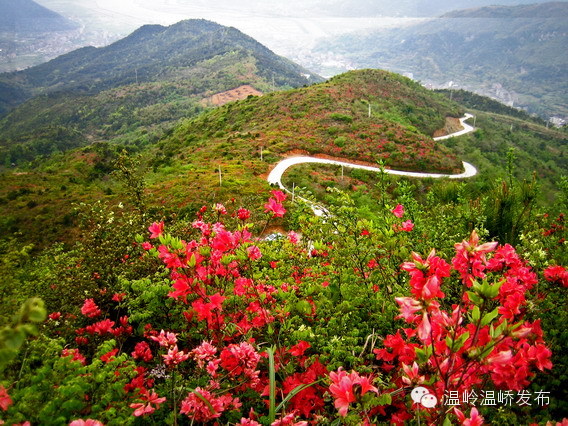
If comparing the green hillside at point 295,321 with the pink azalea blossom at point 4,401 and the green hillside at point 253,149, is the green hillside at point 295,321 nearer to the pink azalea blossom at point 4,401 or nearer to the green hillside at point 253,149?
the pink azalea blossom at point 4,401

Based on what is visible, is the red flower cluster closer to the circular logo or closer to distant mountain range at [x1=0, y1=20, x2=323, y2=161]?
the circular logo

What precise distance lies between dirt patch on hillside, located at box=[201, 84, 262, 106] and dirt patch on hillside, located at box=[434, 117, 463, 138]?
61.7 meters

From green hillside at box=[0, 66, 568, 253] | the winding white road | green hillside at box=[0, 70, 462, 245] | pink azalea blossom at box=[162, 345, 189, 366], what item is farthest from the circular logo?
the winding white road

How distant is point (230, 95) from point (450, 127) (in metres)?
72.8

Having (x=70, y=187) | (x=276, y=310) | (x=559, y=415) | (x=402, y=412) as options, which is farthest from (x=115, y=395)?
(x=70, y=187)

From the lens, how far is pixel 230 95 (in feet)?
352

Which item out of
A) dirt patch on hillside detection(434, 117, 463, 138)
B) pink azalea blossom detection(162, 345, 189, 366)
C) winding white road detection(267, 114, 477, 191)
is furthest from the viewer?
dirt patch on hillside detection(434, 117, 463, 138)

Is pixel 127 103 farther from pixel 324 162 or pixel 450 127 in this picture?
pixel 324 162

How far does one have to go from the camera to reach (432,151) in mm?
30953

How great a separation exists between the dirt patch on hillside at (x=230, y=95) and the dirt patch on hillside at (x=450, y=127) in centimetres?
6165

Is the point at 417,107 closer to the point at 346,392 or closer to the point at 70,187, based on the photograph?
the point at 70,187

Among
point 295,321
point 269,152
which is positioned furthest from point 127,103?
point 295,321

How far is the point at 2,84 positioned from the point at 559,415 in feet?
766

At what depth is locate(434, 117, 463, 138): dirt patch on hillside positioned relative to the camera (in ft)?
171
